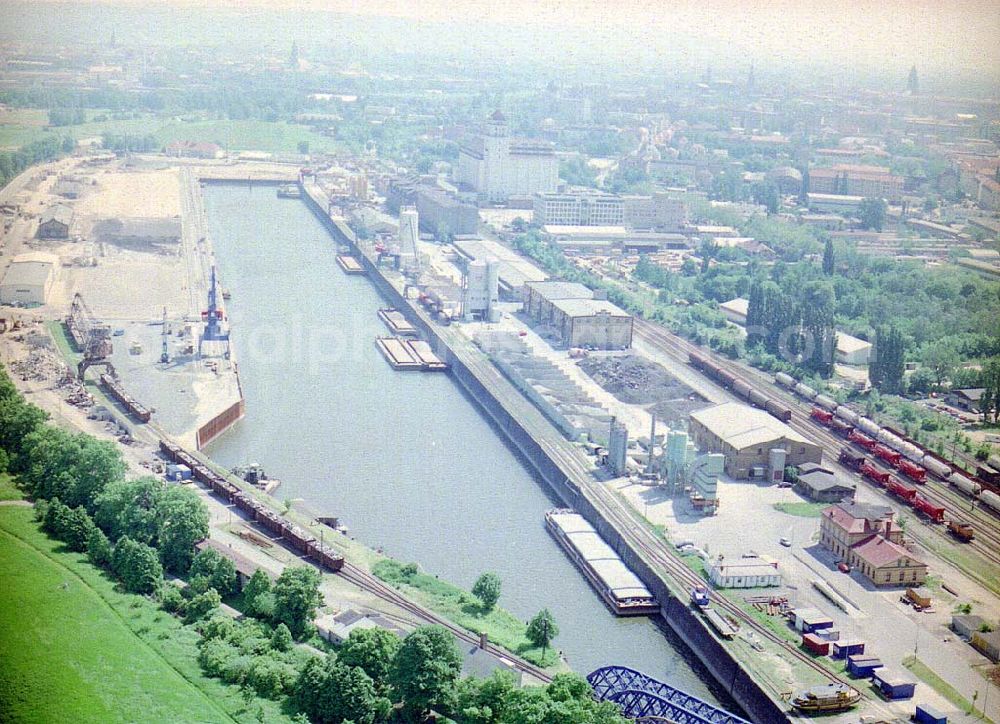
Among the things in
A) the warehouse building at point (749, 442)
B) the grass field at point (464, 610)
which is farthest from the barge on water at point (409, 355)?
the grass field at point (464, 610)

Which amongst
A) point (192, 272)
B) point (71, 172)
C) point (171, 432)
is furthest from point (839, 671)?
point (71, 172)

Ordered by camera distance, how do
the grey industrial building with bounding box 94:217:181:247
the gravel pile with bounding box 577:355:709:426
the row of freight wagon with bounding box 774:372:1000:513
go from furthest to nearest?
the grey industrial building with bounding box 94:217:181:247, the gravel pile with bounding box 577:355:709:426, the row of freight wagon with bounding box 774:372:1000:513

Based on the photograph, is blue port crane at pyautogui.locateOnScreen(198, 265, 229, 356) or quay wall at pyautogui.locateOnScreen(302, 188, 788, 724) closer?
quay wall at pyautogui.locateOnScreen(302, 188, 788, 724)

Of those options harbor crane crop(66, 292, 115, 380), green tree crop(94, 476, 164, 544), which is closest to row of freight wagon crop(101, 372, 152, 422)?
harbor crane crop(66, 292, 115, 380)

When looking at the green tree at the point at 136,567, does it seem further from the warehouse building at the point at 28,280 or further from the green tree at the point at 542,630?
the warehouse building at the point at 28,280

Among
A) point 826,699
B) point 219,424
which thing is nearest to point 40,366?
point 219,424

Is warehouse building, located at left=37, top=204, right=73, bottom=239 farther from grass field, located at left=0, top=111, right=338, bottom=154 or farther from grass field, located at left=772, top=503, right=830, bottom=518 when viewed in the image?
grass field, located at left=772, top=503, right=830, bottom=518

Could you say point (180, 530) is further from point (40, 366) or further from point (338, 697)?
point (40, 366)

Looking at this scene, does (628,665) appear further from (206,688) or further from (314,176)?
(314,176)
